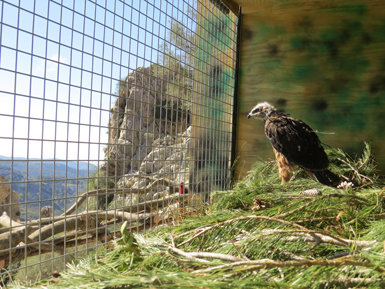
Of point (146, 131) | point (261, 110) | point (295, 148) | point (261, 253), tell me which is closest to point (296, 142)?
point (295, 148)

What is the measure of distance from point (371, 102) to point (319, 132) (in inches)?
16.5

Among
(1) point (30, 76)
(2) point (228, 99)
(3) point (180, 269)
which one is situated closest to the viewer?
(3) point (180, 269)

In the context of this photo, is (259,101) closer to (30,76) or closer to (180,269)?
(30,76)

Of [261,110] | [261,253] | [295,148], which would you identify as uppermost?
[261,110]

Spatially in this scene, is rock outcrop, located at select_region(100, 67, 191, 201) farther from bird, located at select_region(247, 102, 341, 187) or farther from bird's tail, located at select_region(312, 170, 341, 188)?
bird's tail, located at select_region(312, 170, 341, 188)

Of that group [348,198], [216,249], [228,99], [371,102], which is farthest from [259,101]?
[216,249]

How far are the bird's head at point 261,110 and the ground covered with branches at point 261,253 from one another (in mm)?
1434

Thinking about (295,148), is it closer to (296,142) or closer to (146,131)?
(296,142)

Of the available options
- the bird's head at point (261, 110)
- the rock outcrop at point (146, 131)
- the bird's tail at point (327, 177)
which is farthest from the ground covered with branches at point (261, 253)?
the bird's head at point (261, 110)

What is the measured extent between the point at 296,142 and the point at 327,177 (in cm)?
29

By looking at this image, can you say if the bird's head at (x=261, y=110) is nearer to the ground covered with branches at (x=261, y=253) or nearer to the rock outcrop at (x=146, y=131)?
the rock outcrop at (x=146, y=131)

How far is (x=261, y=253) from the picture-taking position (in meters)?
0.62

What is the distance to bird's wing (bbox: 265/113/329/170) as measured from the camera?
216 centimetres

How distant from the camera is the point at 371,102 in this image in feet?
7.86
